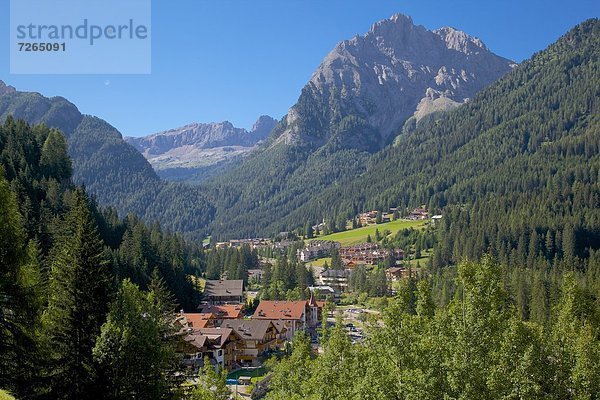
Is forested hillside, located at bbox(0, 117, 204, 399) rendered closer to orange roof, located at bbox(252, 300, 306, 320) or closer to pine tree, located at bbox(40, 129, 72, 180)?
orange roof, located at bbox(252, 300, 306, 320)

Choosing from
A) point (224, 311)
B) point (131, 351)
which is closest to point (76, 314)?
point (131, 351)

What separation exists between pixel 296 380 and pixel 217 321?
57821mm

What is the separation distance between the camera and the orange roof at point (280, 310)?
107581 mm

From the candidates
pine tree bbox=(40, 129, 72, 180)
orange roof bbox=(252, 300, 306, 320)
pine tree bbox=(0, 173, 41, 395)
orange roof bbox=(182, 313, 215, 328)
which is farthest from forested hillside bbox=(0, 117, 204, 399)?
pine tree bbox=(40, 129, 72, 180)

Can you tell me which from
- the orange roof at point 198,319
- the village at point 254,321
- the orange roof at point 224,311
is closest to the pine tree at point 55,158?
the village at point 254,321

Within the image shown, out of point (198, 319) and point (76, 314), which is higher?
point (76, 314)

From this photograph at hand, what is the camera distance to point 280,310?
109 m

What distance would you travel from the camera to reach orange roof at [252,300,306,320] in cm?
10758

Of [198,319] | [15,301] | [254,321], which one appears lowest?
[254,321]

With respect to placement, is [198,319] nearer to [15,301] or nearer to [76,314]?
[76,314]

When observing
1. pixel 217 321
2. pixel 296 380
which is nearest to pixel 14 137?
pixel 217 321

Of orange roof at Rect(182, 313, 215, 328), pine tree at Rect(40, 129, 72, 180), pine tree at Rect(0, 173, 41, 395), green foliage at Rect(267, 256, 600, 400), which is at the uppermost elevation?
pine tree at Rect(40, 129, 72, 180)

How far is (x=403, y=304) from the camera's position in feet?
102

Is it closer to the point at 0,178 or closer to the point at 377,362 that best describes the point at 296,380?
the point at 377,362
